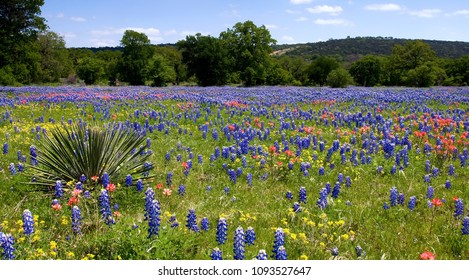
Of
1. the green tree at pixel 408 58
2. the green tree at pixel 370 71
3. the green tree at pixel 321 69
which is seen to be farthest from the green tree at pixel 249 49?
the green tree at pixel 321 69

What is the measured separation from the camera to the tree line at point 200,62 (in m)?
26.3

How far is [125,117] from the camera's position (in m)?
13.6

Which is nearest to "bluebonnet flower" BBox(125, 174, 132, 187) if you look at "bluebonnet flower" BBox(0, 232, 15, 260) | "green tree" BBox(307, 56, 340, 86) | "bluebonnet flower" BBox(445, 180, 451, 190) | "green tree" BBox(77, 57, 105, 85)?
"bluebonnet flower" BBox(0, 232, 15, 260)

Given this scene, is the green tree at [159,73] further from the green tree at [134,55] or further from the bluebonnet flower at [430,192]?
the bluebonnet flower at [430,192]

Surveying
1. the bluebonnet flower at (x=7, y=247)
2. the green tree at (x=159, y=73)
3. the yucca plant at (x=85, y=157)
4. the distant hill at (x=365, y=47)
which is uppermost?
the distant hill at (x=365, y=47)

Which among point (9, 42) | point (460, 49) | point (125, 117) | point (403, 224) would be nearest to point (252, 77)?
point (9, 42)

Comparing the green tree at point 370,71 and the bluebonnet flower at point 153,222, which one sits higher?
the green tree at point 370,71

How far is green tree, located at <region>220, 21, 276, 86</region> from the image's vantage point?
53.2 metres

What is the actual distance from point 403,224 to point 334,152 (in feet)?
12.4

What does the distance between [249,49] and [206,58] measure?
228 inches

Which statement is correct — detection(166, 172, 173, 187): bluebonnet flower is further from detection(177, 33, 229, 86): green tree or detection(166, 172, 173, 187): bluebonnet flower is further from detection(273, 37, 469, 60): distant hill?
detection(273, 37, 469, 60): distant hill

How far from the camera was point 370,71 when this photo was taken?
77.4 metres

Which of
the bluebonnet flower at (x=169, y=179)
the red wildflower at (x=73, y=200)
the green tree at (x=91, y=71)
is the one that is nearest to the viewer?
the red wildflower at (x=73, y=200)

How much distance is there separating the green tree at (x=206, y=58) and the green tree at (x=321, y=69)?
1581 inches
